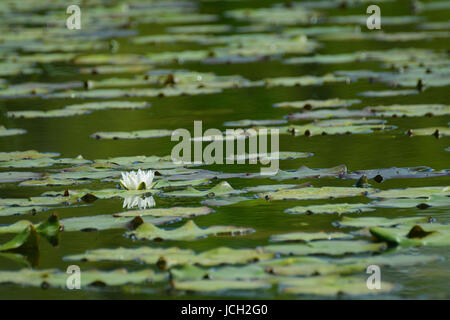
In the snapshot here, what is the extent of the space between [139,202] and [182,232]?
2.18 ft

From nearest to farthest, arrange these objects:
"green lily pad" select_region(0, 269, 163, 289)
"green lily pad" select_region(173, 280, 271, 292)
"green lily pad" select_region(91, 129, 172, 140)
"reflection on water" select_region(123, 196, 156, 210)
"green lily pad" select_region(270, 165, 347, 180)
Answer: "green lily pad" select_region(173, 280, 271, 292)
"green lily pad" select_region(0, 269, 163, 289)
"reflection on water" select_region(123, 196, 156, 210)
"green lily pad" select_region(270, 165, 347, 180)
"green lily pad" select_region(91, 129, 172, 140)

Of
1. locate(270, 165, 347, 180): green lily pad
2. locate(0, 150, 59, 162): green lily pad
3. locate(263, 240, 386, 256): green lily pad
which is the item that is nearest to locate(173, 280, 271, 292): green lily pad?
locate(263, 240, 386, 256): green lily pad

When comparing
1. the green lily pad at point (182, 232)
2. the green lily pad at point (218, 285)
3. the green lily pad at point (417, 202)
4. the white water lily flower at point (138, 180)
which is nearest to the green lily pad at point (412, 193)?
the green lily pad at point (417, 202)

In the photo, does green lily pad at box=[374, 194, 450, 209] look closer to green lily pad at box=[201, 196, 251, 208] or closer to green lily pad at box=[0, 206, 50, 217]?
green lily pad at box=[201, 196, 251, 208]

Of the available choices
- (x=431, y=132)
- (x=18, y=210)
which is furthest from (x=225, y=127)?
(x=18, y=210)

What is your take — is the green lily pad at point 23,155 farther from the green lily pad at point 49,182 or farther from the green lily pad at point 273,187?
the green lily pad at point 273,187

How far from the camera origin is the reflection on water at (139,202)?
430 centimetres

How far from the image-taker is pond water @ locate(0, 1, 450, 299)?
3320 mm

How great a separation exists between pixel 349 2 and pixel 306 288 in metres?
14.3

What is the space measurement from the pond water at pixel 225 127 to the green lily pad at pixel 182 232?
0.03m

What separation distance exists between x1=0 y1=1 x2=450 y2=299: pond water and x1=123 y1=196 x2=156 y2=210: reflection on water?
0.03 meters

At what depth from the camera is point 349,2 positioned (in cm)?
1684

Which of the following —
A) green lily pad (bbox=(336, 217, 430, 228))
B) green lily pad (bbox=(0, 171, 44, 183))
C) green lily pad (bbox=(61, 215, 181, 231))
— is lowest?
green lily pad (bbox=(336, 217, 430, 228))

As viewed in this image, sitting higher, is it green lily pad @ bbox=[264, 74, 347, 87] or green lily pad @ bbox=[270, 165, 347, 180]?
green lily pad @ bbox=[264, 74, 347, 87]
